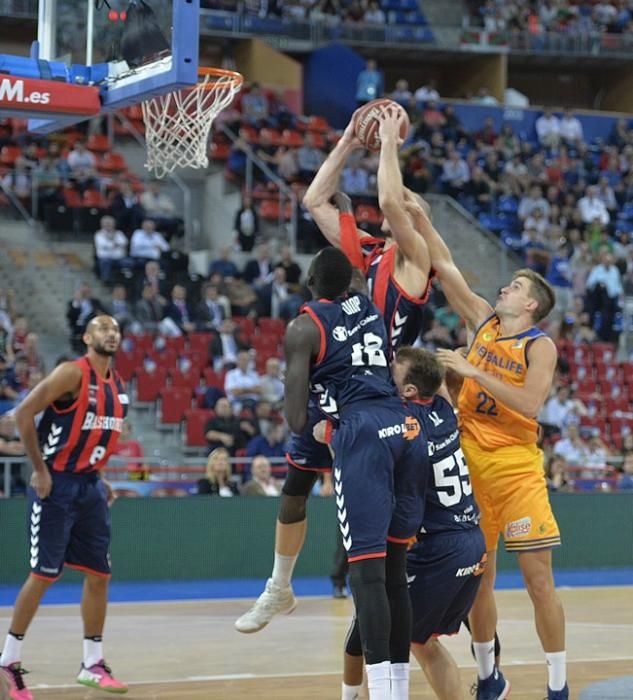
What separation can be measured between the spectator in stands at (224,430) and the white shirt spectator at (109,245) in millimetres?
3241

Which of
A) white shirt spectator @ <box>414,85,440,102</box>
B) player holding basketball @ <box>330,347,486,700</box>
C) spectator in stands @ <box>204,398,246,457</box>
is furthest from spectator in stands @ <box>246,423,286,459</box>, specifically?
white shirt spectator @ <box>414,85,440,102</box>

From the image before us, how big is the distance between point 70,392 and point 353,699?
2.79 meters

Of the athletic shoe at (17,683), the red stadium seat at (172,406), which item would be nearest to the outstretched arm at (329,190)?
the athletic shoe at (17,683)

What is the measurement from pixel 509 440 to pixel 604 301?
13344mm

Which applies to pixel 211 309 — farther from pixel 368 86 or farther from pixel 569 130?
pixel 569 130

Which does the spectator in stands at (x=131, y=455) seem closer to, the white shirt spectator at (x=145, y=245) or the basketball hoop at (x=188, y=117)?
the white shirt spectator at (x=145, y=245)

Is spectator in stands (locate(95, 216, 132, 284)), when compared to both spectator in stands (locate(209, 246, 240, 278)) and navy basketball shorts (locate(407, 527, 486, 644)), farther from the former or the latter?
navy basketball shorts (locate(407, 527, 486, 644))

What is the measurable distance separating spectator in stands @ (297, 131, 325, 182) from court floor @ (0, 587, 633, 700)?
10.1 meters

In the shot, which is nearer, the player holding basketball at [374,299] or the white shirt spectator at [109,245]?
the player holding basketball at [374,299]

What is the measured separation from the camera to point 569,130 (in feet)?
89.0

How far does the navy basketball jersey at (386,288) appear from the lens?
680 centimetres

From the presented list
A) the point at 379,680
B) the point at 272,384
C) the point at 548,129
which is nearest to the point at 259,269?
the point at 272,384

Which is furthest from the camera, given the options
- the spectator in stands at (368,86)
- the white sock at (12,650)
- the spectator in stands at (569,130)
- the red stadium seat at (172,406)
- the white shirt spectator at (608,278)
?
the spectator in stands at (569,130)

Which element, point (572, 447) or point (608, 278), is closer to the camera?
point (572, 447)
